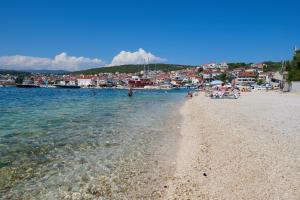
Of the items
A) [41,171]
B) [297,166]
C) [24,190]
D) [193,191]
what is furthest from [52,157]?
[297,166]

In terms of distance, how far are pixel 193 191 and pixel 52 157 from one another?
5.87 meters

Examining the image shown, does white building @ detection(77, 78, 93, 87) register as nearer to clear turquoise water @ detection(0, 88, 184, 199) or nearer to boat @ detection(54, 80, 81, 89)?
boat @ detection(54, 80, 81, 89)

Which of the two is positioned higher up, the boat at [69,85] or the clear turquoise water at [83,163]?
the clear turquoise water at [83,163]

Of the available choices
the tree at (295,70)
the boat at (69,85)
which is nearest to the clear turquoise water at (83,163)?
the tree at (295,70)

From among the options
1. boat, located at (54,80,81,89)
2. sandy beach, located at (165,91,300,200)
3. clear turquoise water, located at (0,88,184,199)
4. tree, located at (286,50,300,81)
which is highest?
tree, located at (286,50,300,81)

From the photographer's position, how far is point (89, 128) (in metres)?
19.0

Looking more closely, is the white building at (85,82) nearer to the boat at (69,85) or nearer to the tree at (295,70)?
the boat at (69,85)

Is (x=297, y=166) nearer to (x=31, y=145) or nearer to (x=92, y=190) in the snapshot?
(x=92, y=190)

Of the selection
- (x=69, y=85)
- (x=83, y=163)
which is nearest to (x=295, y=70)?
(x=83, y=163)

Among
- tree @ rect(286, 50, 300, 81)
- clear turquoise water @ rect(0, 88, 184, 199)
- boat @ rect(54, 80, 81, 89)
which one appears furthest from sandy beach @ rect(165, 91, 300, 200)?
boat @ rect(54, 80, 81, 89)

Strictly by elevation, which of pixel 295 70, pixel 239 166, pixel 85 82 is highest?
pixel 295 70

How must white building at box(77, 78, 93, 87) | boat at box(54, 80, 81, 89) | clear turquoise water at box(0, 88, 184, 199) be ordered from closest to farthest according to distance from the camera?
1. clear turquoise water at box(0, 88, 184, 199)
2. boat at box(54, 80, 81, 89)
3. white building at box(77, 78, 93, 87)

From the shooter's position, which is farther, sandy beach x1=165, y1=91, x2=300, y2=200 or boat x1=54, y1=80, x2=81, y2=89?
boat x1=54, y1=80, x2=81, y2=89

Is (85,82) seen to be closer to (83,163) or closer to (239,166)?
(83,163)
